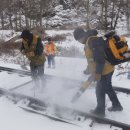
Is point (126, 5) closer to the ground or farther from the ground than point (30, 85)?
farther from the ground

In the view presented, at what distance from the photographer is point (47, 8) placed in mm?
38812

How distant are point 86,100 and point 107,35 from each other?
227 cm

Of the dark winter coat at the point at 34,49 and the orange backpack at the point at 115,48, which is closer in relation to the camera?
the orange backpack at the point at 115,48

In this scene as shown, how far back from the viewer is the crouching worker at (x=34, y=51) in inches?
289

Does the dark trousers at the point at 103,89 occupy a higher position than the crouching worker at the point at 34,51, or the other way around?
the crouching worker at the point at 34,51

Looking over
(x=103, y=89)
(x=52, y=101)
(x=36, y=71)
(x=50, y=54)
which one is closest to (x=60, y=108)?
(x=52, y=101)

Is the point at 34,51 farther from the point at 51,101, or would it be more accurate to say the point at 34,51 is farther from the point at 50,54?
the point at 50,54

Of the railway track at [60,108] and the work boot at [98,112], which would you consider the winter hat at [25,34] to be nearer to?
A: the railway track at [60,108]

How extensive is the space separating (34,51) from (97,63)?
2.65 metres

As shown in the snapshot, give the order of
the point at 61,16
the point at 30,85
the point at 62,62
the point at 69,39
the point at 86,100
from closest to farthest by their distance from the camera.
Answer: the point at 86,100 < the point at 30,85 < the point at 62,62 < the point at 69,39 < the point at 61,16

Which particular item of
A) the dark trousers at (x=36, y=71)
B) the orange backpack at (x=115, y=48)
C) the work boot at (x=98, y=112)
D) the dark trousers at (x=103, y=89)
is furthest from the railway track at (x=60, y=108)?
the orange backpack at (x=115, y=48)

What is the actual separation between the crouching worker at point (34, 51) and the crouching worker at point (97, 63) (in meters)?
A: 2.01

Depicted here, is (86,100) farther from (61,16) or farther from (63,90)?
(61,16)

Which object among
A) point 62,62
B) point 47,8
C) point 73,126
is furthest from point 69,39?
point 73,126
